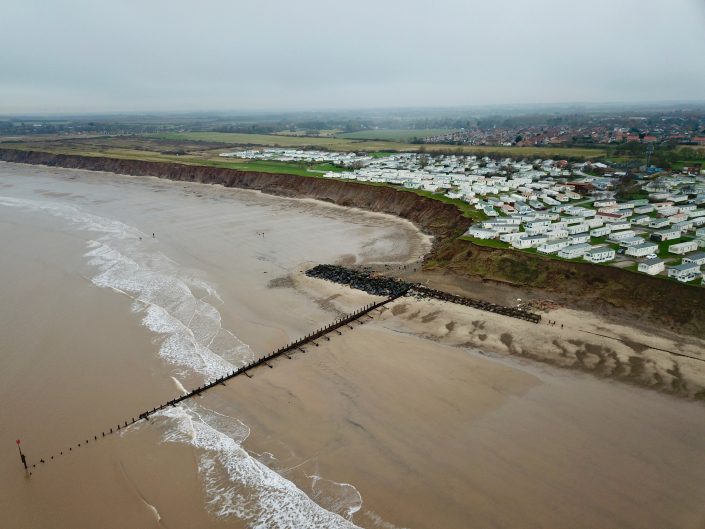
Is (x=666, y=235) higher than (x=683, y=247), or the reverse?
(x=666, y=235)

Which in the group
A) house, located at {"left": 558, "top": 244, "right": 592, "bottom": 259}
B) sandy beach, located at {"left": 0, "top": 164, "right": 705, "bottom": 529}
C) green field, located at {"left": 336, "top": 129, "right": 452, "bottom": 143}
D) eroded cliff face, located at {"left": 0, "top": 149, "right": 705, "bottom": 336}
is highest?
green field, located at {"left": 336, "top": 129, "right": 452, "bottom": 143}

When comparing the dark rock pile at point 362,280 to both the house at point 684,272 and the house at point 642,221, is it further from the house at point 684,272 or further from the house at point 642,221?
the house at point 642,221

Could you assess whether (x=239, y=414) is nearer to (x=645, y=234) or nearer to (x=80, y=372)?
(x=80, y=372)

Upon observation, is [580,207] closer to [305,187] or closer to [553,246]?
[553,246]

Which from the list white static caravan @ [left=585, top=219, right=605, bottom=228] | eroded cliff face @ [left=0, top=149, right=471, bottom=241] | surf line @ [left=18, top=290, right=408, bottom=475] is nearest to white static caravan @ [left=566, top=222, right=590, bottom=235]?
white static caravan @ [left=585, top=219, right=605, bottom=228]

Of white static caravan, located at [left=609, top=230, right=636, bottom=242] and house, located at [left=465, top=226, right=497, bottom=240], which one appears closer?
white static caravan, located at [left=609, top=230, right=636, bottom=242]

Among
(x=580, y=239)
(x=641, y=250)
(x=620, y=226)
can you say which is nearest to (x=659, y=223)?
(x=620, y=226)

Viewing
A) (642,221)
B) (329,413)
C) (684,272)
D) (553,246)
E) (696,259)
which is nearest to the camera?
(329,413)

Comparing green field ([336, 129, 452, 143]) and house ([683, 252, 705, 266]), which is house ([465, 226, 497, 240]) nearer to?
house ([683, 252, 705, 266])
